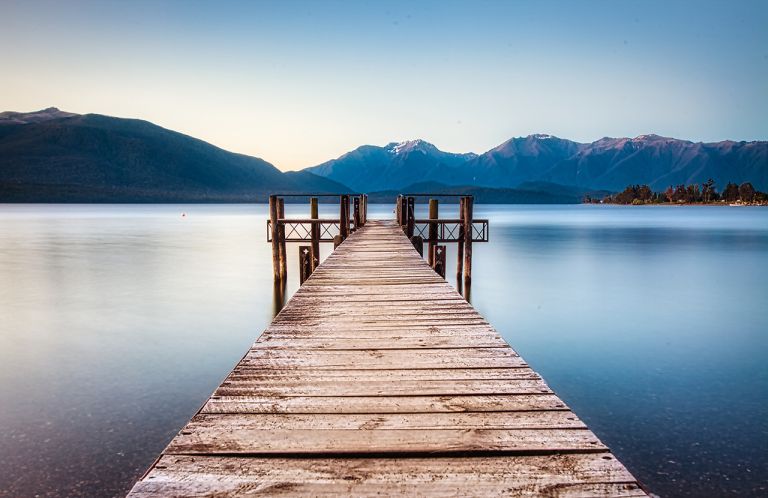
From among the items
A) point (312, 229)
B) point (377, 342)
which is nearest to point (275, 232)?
point (312, 229)

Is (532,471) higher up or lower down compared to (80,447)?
higher up

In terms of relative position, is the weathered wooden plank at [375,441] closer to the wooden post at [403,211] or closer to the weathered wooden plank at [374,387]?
the weathered wooden plank at [374,387]

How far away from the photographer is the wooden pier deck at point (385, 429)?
2195 mm

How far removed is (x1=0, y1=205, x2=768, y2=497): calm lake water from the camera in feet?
22.6

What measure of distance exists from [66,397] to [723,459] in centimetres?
1111

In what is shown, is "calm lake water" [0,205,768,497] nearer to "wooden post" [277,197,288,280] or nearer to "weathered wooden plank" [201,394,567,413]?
"wooden post" [277,197,288,280]

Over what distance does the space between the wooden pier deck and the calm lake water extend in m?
4.12

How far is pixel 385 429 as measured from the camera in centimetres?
268

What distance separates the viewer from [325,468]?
230cm

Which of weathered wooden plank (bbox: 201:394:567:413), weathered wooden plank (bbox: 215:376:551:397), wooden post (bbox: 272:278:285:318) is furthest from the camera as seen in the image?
wooden post (bbox: 272:278:285:318)

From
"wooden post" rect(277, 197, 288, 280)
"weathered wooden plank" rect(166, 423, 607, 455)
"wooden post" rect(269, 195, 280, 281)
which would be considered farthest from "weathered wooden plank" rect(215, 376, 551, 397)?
"wooden post" rect(277, 197, 288, 280)

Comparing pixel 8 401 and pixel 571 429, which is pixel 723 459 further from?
pixel 8 401

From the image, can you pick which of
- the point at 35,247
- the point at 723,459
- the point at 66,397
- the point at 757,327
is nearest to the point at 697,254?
the point at 757,327

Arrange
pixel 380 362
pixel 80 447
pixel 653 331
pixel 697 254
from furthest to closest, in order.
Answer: pixel 697 254, pixel 653 331, pixel 80 447, pixel 380 362
